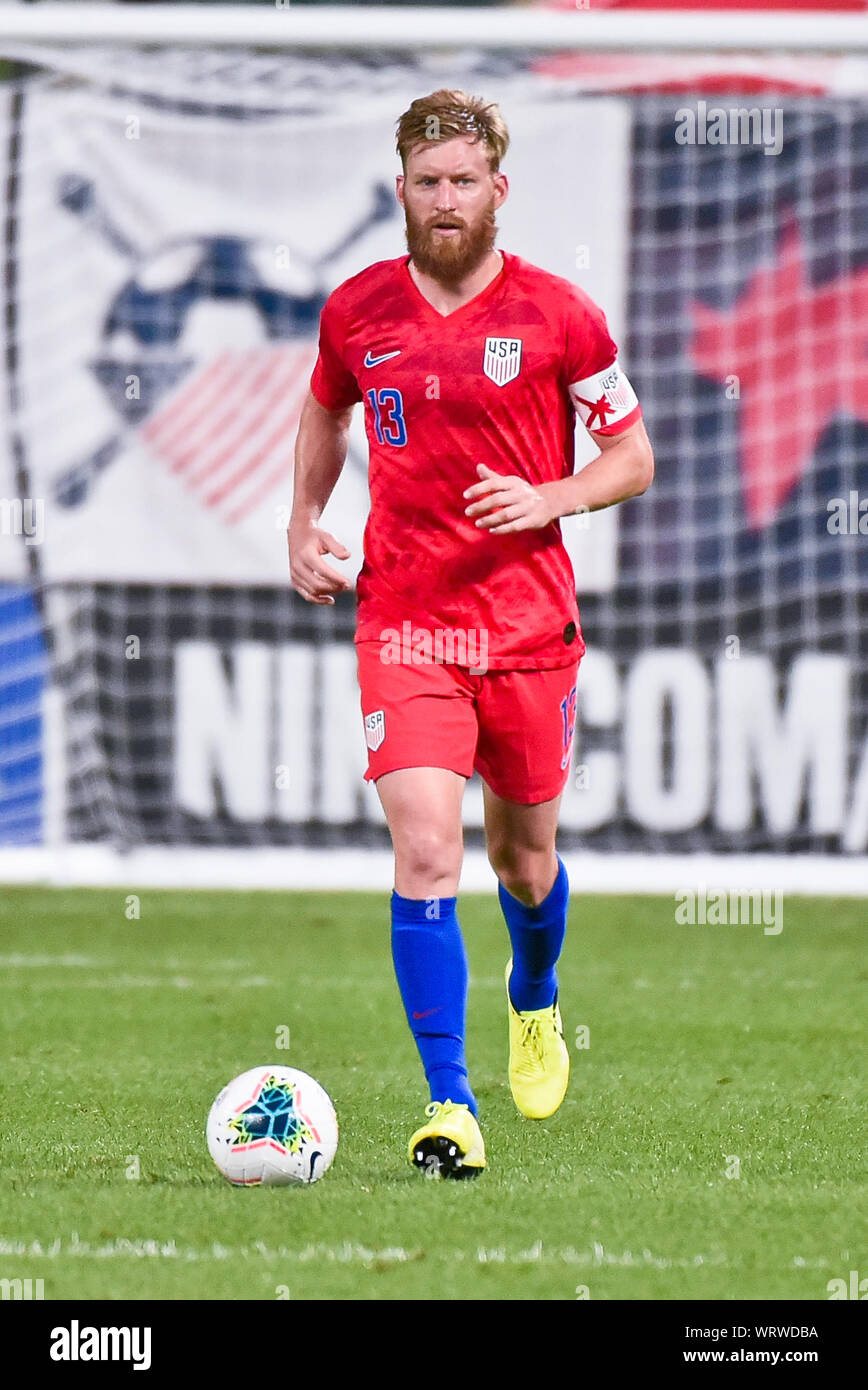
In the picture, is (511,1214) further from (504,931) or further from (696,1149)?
(504,931)

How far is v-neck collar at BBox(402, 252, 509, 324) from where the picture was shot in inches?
193

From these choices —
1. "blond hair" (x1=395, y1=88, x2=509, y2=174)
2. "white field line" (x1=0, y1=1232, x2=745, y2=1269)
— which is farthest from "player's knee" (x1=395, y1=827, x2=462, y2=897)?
"blond hair" (x1=395, y1=88, x2=509, y2=174)

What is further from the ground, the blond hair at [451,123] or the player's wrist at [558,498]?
the blond hair at [451,123]

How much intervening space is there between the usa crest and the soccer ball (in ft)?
5.23

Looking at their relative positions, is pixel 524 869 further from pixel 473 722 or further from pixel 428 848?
pixel 428 848

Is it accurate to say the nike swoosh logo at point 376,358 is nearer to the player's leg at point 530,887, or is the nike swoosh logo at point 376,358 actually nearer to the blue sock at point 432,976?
the player's leg at point 530,887

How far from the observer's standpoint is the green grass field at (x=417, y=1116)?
3.82 meters

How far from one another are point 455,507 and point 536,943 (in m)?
1.18

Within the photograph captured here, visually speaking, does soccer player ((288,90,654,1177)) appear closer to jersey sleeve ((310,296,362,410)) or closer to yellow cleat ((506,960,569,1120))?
jersey sleeve ((310,296,362,410))

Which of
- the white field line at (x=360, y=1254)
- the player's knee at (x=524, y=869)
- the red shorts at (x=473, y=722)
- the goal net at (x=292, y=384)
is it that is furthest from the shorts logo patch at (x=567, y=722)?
the goal net at (x=292, y=384)

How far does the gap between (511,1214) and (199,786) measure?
644 centimetres

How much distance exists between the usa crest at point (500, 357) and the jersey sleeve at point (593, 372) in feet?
0.41

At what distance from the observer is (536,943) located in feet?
17.9

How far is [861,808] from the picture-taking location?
1024cm
